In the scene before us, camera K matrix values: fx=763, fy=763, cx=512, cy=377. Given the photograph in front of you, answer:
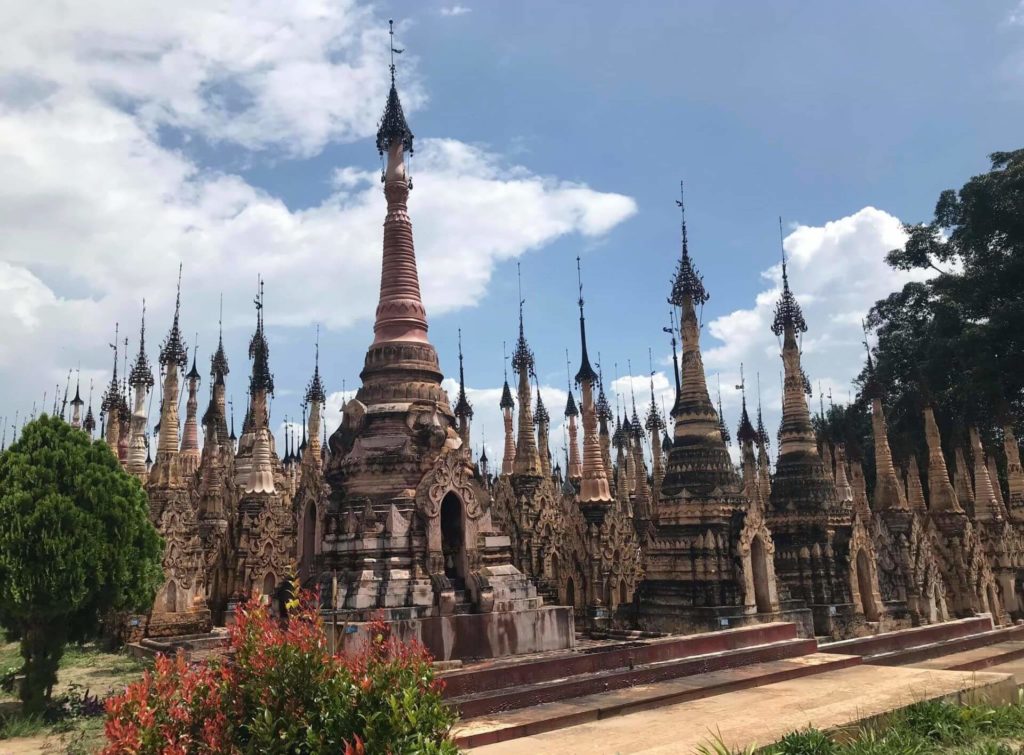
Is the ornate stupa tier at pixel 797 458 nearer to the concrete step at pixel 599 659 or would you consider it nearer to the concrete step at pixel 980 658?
the concrete step at pixel 980 658

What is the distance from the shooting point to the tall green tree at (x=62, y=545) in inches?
548

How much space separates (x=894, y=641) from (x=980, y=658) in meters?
2.84

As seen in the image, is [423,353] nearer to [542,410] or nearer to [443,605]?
[443,605]

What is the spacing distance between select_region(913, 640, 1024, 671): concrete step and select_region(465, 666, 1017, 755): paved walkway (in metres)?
6.44

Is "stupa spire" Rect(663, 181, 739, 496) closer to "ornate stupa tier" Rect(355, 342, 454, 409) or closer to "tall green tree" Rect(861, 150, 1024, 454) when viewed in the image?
"ornate stupa tier" Rect(355, 342, 454, 409)

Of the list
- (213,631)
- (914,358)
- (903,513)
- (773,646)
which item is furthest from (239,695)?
(914,358)

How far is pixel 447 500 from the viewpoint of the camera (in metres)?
17.9

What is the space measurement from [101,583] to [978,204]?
4916cm

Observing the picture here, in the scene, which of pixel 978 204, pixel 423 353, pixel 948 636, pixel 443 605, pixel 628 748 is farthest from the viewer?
pixel 978 204

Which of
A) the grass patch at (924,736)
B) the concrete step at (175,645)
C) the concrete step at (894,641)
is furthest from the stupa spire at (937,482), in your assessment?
the concrete step at (175,645)

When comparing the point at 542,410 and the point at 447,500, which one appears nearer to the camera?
the point at 447,500

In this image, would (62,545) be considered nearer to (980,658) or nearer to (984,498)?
(980,658)

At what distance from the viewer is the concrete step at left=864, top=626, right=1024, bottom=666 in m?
19.4

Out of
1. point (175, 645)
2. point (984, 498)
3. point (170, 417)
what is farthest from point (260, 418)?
point (984, 498)
